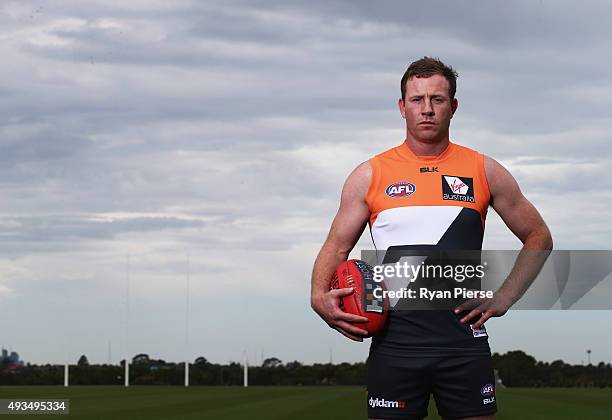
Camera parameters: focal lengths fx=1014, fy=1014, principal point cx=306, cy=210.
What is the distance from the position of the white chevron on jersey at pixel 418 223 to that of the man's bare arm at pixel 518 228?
0.40m

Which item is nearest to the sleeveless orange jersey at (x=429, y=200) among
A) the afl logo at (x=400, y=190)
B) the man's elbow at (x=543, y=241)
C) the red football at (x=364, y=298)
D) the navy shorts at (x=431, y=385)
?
the afl logo at (x=400, y=190)

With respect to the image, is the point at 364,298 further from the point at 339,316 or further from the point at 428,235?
the point at 428,235

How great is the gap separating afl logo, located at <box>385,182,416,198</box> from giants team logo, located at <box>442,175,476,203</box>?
8.0 inches

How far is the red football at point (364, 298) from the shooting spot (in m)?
6.22

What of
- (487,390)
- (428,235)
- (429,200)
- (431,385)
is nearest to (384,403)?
(431,385)

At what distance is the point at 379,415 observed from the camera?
21.1 ft

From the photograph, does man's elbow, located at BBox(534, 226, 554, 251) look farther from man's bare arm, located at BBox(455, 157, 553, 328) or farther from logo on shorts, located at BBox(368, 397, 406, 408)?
logo on shorts, located at BBox(368, 397, 406, 408)

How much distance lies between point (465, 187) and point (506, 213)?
42 centimetres

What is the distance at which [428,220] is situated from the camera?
6.41m

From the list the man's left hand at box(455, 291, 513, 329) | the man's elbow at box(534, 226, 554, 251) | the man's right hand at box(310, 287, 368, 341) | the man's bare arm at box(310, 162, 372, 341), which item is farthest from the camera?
the man's elbow at box(534, 226, 554, 251)

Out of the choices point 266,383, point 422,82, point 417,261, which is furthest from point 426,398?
point 266,383

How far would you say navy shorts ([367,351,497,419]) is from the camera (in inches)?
250

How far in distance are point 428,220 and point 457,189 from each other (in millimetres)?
292

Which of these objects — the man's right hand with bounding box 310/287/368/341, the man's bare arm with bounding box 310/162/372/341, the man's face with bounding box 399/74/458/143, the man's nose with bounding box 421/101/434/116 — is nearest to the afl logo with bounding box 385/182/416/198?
the man's bare arm with bounding box 310/162/372/341
